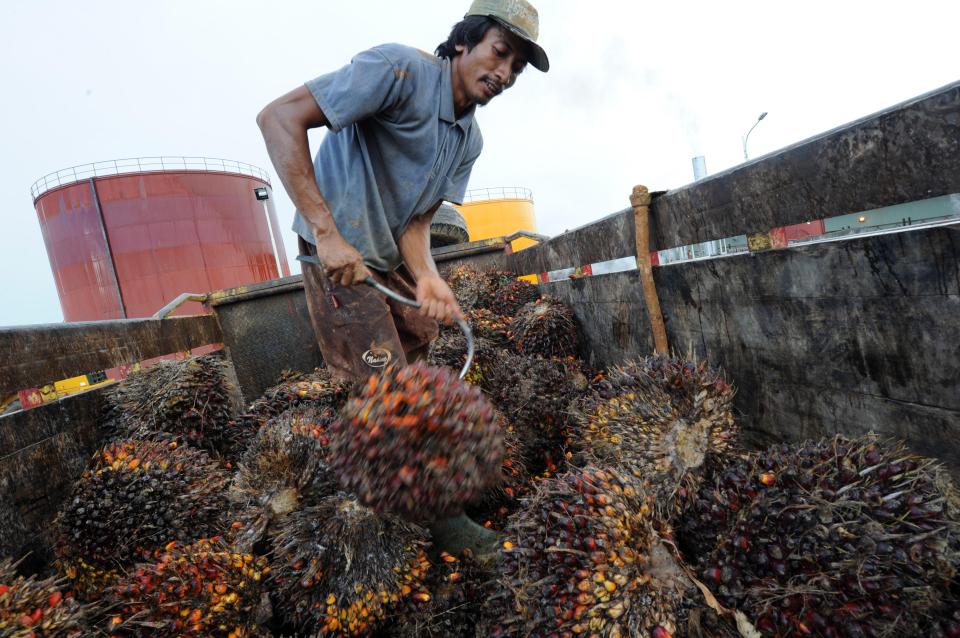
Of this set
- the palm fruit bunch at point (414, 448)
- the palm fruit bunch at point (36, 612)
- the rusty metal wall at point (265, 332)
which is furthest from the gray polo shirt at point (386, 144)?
the rusty metal wall at point (265, 332)

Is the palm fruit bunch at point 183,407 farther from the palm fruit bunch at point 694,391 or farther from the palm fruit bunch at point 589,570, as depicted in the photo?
the palm fruit bunch at point 694,391

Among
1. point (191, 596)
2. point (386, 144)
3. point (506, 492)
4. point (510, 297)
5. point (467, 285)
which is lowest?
point (506, 492)

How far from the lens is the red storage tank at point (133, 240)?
1803 cm

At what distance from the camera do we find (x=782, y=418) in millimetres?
2334

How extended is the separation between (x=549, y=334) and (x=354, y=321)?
7.08 ft

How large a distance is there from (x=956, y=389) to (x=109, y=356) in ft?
15.0

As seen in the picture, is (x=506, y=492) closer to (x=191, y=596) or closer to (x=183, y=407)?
(x=191, y=596)

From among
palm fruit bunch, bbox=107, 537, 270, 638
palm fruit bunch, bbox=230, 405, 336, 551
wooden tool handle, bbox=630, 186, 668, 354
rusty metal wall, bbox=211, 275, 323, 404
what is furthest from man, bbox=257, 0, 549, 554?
rusty metal wall, bbox=211, 275, 323, 404

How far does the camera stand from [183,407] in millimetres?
3293

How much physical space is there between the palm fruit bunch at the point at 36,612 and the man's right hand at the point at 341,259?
146 centimetres

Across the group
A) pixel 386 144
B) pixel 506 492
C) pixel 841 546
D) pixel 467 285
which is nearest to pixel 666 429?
pixel 841 546

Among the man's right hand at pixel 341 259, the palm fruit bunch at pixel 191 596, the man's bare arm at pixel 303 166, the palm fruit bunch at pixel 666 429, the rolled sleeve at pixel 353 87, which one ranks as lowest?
the palm fruit bunch at pixel 191 596

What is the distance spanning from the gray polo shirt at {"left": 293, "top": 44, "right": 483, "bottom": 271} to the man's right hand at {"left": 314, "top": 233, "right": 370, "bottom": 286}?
290 millimetres

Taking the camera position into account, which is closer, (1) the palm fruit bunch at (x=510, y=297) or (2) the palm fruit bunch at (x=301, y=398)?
(2) the palm fruit bunch at (x=301, y=398)
